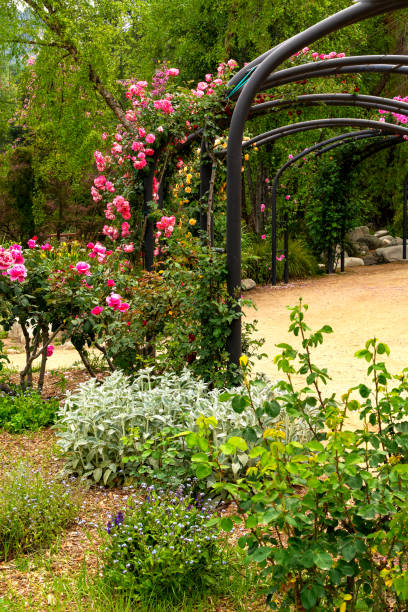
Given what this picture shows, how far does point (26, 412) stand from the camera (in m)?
4.35

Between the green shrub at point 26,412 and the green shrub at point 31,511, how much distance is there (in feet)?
3.99

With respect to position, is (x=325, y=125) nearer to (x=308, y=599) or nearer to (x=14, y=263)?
(x=14, y=263)

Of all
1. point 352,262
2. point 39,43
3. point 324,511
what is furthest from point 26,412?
point 352,262

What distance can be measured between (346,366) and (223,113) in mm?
2767

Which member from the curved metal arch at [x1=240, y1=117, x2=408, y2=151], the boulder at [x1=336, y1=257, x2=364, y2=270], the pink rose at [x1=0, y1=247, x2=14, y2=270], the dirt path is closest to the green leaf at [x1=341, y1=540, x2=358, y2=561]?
the pink rose at [x1=0, y1=247, x2=14, y2=270]

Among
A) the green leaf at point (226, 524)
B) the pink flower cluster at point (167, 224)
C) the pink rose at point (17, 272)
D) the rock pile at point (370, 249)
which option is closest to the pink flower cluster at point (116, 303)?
the pink rose at point (17, 272)

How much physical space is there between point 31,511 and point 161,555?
0.81m

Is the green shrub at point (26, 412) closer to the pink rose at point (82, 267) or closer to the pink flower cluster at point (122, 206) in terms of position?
the pink rose at point (82, 267)

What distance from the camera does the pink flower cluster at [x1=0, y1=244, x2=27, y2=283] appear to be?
439cm

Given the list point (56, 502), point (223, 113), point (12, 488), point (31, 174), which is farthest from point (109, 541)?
point (31, 174)

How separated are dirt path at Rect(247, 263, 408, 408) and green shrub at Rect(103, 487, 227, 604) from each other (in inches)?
118

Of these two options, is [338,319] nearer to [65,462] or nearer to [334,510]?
[65,462]

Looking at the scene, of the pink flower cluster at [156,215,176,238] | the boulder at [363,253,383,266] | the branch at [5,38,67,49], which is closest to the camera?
the pink flower cluster at [156,215,176,238]

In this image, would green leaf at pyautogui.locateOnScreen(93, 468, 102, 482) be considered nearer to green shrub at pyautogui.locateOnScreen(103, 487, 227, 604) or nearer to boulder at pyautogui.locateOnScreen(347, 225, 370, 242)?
green shrub at pyautogui.locateOnScreen(103, 487, 227, 604)
